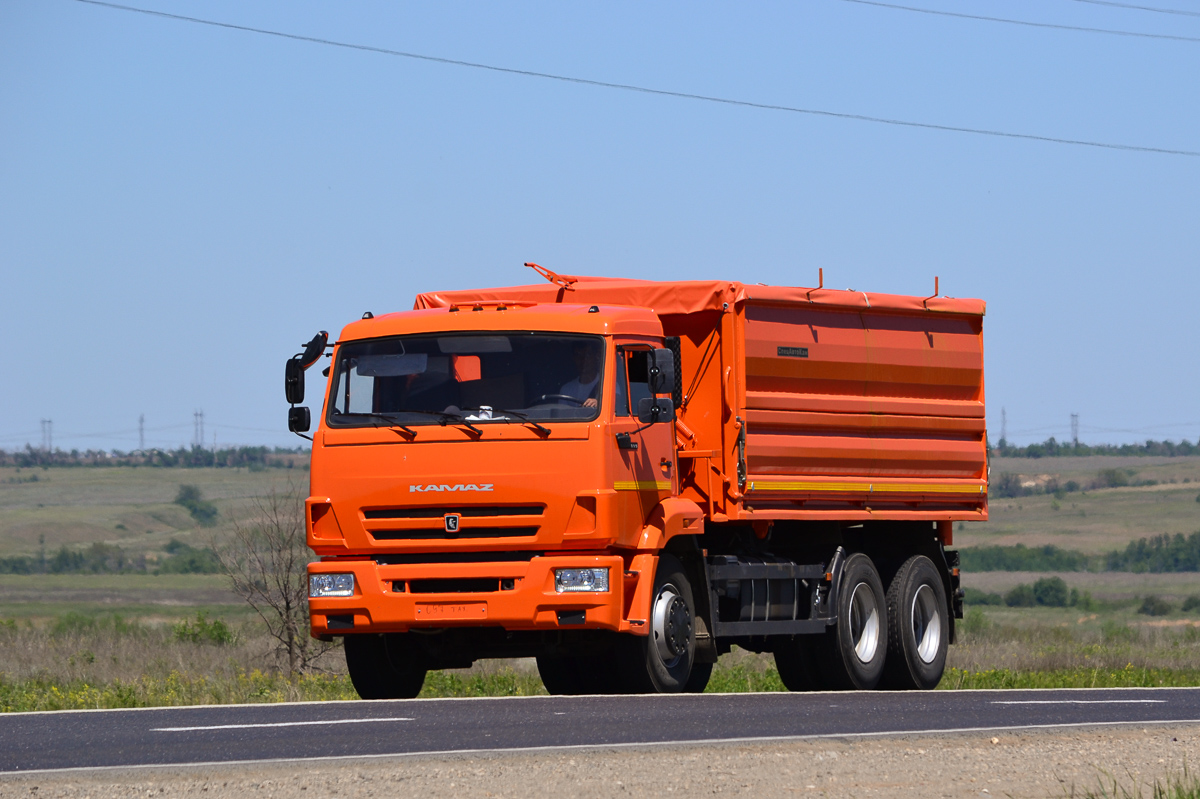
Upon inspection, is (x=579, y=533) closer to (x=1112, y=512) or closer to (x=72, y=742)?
(x=72, y=742)

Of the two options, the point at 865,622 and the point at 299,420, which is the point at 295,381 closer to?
the point at 299,420

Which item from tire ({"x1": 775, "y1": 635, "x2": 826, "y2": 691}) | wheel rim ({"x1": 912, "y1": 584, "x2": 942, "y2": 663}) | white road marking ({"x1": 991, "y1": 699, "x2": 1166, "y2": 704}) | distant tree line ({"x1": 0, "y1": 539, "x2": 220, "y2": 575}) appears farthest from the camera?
distant tree line ({"x1": 0, "y1": 539, "x2": 220, "y2": 575})

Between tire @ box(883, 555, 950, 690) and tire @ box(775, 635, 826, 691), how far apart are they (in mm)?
1023

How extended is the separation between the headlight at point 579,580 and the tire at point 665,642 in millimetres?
667

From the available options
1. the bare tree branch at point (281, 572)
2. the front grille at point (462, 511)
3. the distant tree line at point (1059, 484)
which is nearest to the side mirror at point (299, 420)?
the front grille at point (462, 511)

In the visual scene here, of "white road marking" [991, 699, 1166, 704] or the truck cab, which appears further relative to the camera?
"white road marking" [991, 699, 1166, 704]

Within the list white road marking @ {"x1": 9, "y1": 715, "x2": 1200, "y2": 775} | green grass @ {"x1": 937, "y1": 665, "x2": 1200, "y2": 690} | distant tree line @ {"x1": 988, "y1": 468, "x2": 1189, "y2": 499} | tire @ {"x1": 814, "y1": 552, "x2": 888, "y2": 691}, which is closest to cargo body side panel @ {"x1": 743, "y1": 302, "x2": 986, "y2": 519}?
tire @ {"x1": 814, "y1": 552, "x2": 888, "y2": 691}

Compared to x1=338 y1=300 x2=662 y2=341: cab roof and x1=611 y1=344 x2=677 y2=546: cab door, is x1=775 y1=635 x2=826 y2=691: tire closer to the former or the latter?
x1=611 y1=344 x2=677 y2=546: cab door

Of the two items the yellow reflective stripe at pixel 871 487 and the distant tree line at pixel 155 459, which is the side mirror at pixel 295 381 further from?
the distant tree line at pixel 155 459

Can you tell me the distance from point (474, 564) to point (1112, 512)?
130 metres

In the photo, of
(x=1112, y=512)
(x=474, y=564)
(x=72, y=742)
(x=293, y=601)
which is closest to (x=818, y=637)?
(x=474, y=564)

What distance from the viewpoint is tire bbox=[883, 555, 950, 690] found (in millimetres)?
17922

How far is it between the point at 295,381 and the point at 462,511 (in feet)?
6.30

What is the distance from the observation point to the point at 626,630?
13.6 m
